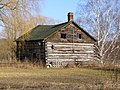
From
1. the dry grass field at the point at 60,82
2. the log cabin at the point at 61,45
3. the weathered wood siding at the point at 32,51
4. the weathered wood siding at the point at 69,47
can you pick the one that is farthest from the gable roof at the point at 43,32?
the dry grass field at the point at 60,82

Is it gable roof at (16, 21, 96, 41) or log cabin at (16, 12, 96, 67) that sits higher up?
gable roof at (16, 21, 96, 41)

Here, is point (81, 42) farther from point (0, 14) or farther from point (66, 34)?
point (0, 14)

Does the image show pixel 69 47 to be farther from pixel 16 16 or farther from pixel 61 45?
pixel 16 16

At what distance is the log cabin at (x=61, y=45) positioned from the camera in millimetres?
38188

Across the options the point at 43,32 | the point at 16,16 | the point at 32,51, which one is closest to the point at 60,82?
the point at 16,16

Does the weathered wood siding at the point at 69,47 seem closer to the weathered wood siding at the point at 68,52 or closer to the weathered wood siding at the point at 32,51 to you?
the weathered wood siding at the point at 68,52

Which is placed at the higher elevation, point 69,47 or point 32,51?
point 69,47

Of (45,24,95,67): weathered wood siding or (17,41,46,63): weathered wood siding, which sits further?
(17,41,46,63): weathered wood siding

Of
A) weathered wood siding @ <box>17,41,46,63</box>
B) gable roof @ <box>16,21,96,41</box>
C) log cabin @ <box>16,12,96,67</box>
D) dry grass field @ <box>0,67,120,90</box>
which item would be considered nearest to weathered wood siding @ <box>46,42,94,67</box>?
log cabin @ <box>16,12,96,67</box>

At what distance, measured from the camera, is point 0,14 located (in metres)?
31.9

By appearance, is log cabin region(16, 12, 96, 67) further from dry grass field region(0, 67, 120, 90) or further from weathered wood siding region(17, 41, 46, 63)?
dry grass field region(0, 67, 120, 90)

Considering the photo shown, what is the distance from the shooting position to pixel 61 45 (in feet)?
127

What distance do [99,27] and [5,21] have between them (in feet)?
57.3

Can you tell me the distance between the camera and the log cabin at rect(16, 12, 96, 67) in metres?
38.2
